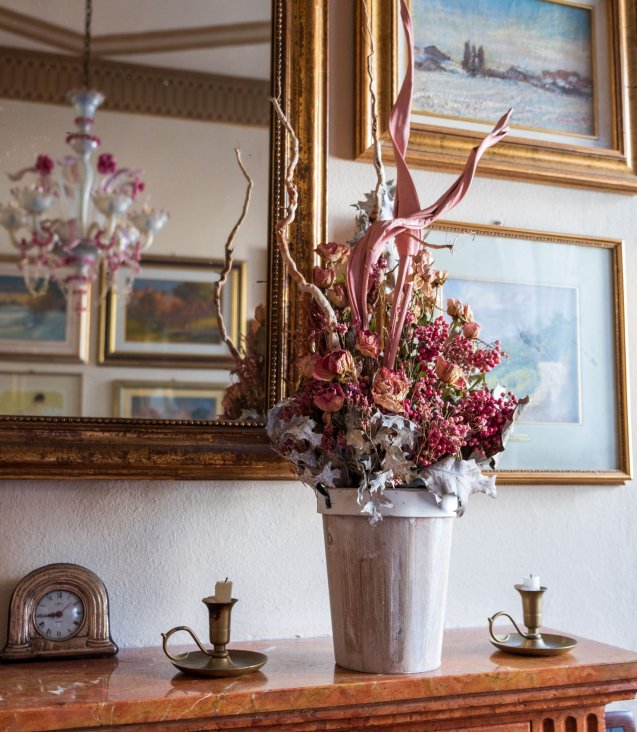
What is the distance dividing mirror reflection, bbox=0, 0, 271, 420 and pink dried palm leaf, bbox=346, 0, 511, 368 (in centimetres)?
30

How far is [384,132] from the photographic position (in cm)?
151

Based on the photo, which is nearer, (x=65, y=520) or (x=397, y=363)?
(x=397, y=363)

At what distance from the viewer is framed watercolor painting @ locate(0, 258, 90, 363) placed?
1.27 m

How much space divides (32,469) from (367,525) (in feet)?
1.82

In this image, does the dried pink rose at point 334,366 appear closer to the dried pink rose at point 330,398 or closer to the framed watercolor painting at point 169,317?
the dried pink rose at point 330,398

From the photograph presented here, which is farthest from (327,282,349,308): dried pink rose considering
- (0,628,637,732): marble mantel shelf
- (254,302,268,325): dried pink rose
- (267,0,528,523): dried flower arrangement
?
(0,628,637,732): marble mantel shelf

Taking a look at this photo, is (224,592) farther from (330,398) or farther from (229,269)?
(229,269)

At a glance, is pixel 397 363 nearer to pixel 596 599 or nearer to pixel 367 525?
pixel 367 525

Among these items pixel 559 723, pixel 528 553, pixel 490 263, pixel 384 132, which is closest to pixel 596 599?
pixel 528 553

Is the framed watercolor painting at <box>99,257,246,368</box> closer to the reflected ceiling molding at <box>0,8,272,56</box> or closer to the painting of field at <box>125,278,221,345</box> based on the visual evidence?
the painting of field at <box>125,278,221,345</box>

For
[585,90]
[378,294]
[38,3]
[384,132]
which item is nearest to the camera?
[378,294]

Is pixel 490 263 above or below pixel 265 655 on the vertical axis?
above

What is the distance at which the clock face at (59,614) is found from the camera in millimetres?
1203

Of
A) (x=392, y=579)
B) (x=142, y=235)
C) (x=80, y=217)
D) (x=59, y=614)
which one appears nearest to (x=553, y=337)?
(x=392, y=579)
